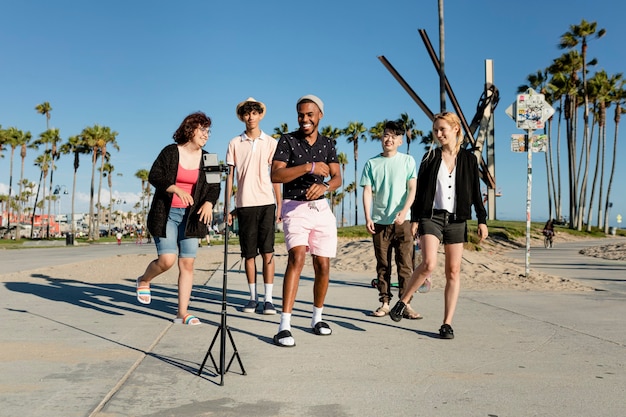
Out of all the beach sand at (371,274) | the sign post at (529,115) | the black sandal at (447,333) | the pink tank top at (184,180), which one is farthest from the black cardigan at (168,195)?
the sign post at (529,115)

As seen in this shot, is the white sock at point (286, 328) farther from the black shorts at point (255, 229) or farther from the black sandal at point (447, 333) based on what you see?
the black shorts at point (255, 229)

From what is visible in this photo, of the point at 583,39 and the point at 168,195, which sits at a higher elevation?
the point at 583,39

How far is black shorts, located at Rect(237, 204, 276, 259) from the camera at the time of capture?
6215mm

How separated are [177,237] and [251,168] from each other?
45.5 inches

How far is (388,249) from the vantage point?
247 inches

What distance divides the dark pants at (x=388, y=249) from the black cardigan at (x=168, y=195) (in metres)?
1.91

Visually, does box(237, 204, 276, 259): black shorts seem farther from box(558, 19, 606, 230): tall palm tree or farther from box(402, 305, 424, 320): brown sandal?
box(558, 19, 606, 230): tall palm tree

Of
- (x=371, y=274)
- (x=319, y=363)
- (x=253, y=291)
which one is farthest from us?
(x=371, y=274)

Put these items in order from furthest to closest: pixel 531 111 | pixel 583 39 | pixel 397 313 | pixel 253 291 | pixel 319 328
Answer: pixel 583 39 → pixel 531 111 → pixel 253 291 → pixel 397 313 → pixel 319 328

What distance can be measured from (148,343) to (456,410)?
2.59m

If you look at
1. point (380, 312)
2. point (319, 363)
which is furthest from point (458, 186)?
point (319, 363)

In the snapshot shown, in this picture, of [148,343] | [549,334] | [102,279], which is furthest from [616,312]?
[102,279]

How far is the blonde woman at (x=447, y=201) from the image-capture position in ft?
16.5

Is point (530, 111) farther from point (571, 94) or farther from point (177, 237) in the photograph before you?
point (571, 94)
